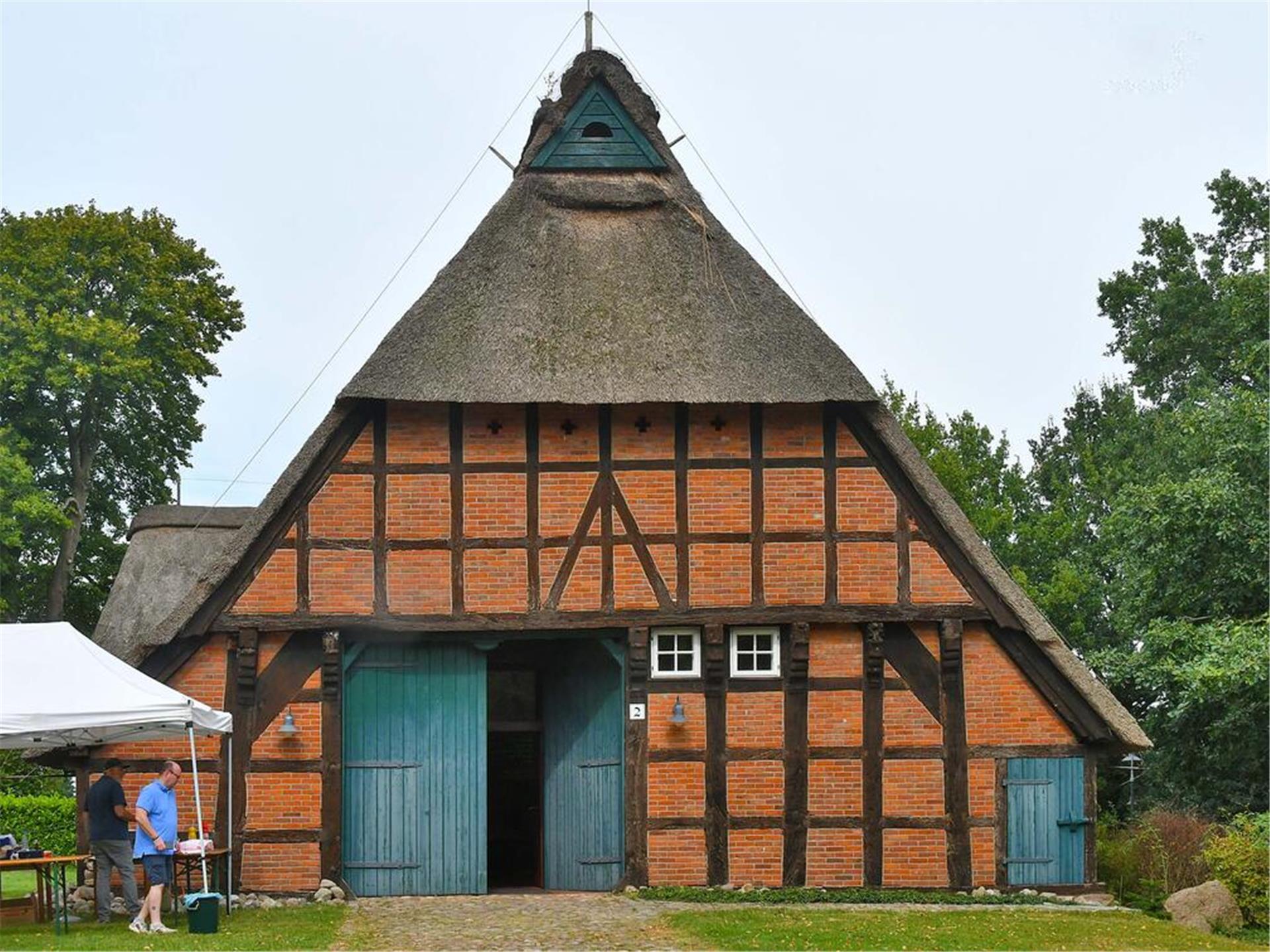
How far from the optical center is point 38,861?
14.4 meters

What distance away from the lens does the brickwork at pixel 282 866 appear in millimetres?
16641

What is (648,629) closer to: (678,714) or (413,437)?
(678,714)

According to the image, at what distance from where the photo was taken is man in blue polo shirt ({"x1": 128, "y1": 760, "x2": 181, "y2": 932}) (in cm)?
1399

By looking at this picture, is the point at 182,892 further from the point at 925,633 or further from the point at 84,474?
the point at 84,474

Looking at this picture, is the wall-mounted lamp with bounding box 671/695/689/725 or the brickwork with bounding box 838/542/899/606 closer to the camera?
the wall-mounted lamp with bounding box 671/695/689/725

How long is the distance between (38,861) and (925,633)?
8.57 m

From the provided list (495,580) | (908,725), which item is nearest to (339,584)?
(495,580)

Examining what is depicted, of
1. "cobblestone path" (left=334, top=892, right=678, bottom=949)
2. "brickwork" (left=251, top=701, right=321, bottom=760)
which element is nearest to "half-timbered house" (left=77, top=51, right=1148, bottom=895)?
"brickwork" (left=251, top=701, right=321, bottom=760)

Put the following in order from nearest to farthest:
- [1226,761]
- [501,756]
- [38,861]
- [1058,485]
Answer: [38,861] → [501,756] → [1226,761] → [1058,485]

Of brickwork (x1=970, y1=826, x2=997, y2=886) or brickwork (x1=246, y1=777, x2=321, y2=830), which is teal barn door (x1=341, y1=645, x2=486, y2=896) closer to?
brickwork (x1=246, y1=777, x2=321, y2=830)

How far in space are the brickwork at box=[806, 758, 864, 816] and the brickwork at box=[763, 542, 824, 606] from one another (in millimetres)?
1614

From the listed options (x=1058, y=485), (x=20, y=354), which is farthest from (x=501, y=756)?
(x=1058, y=485)

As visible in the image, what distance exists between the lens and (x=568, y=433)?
1722cm

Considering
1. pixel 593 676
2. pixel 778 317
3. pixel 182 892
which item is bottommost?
pixel 182 892
